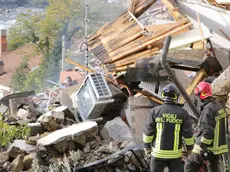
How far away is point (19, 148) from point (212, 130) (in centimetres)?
328

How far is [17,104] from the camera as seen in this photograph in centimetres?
942

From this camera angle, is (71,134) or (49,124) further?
(49,124)

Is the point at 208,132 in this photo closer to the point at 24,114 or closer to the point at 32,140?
the point at 32,140

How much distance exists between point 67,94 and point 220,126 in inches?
184

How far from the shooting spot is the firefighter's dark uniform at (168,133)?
5094 mm

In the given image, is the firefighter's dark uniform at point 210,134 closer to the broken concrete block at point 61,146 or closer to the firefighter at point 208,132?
the firefighter at point 208,132

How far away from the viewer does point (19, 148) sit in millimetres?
6973

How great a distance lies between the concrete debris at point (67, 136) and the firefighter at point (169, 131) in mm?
1874

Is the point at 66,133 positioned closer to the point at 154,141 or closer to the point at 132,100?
the point at 132,100

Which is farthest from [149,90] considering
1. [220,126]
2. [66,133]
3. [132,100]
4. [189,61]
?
[220,126]

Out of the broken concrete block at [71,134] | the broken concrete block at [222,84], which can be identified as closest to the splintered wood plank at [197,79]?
the broken concrete block at [222,84]

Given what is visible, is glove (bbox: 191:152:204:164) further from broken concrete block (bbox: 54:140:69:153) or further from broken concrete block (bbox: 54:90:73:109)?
broken concrete block (bbox: 54:90:73:109)

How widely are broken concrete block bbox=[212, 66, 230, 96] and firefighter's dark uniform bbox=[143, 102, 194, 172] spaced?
6.32ft

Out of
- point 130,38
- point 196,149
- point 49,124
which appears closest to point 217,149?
point 196,149
